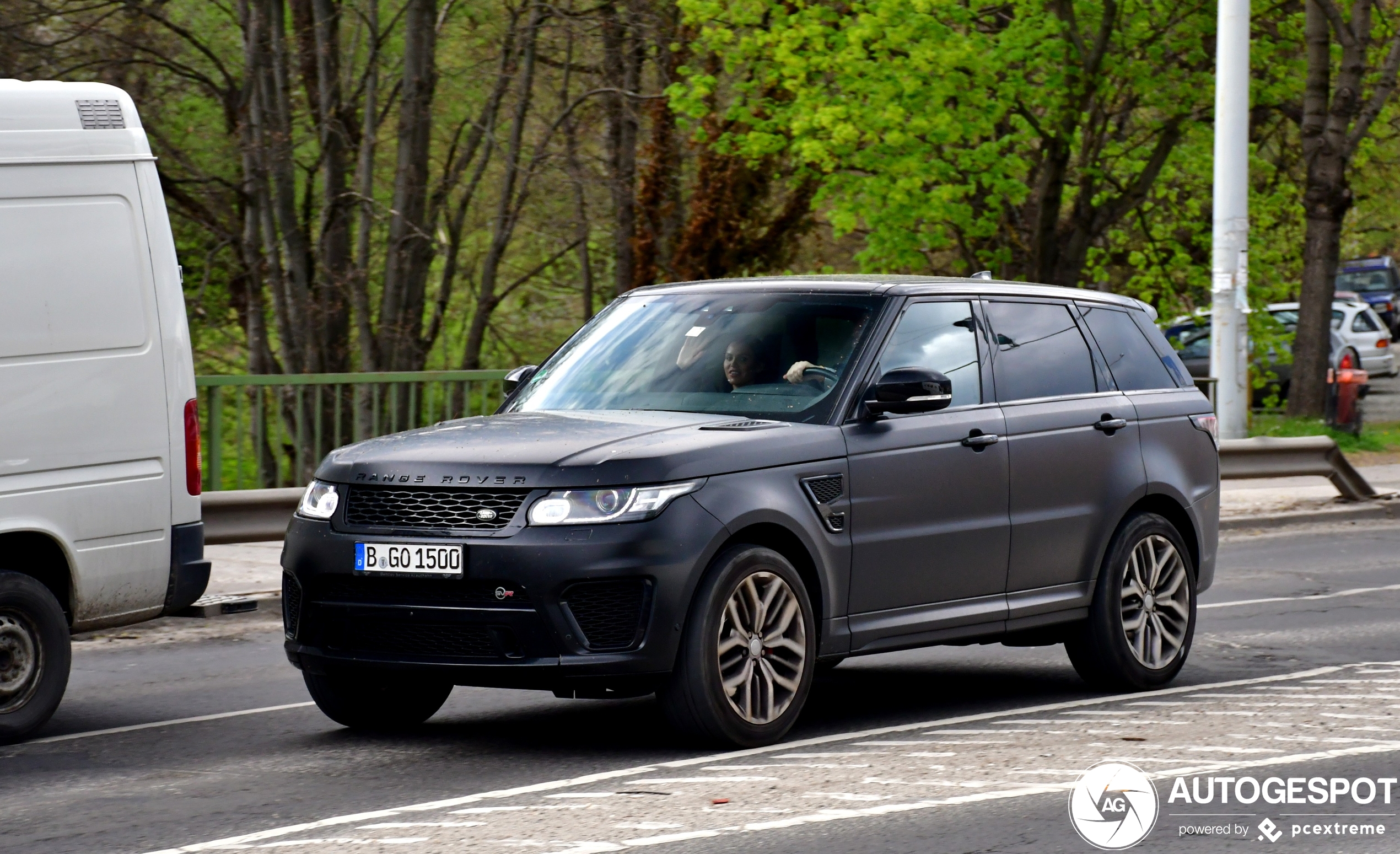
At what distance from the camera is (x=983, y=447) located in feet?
25.4

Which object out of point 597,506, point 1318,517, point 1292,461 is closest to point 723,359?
point 597,506

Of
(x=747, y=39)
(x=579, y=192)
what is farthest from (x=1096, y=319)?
(x=747, y=39)

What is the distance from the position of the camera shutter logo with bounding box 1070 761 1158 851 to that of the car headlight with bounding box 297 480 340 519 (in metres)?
2.68

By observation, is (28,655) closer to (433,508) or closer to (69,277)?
(69,277)

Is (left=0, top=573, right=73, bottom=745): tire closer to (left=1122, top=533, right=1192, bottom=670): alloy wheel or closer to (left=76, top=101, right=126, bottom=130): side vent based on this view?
(left=76, top=101, right=126, bottom=130): side vent

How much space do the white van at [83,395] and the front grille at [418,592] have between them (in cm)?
117

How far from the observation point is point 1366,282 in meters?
54.3

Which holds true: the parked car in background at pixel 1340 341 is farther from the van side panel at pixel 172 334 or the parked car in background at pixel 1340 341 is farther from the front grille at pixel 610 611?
the front grille at pixel 610 611

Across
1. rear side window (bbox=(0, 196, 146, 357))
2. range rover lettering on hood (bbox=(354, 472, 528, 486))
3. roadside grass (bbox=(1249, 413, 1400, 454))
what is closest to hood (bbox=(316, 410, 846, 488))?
range rover lettering on hood (bbox=(354, 472, 528, 486))

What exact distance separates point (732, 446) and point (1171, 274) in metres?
21.2

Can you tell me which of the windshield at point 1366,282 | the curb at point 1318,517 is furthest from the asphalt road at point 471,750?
the windshield at point 1366,282

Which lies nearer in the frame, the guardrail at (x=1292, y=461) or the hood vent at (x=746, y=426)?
the hood vent at (x=746, y=426)

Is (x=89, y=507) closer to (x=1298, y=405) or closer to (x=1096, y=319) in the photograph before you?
(x=1096, y=319)

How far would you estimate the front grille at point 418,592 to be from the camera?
642 cm
